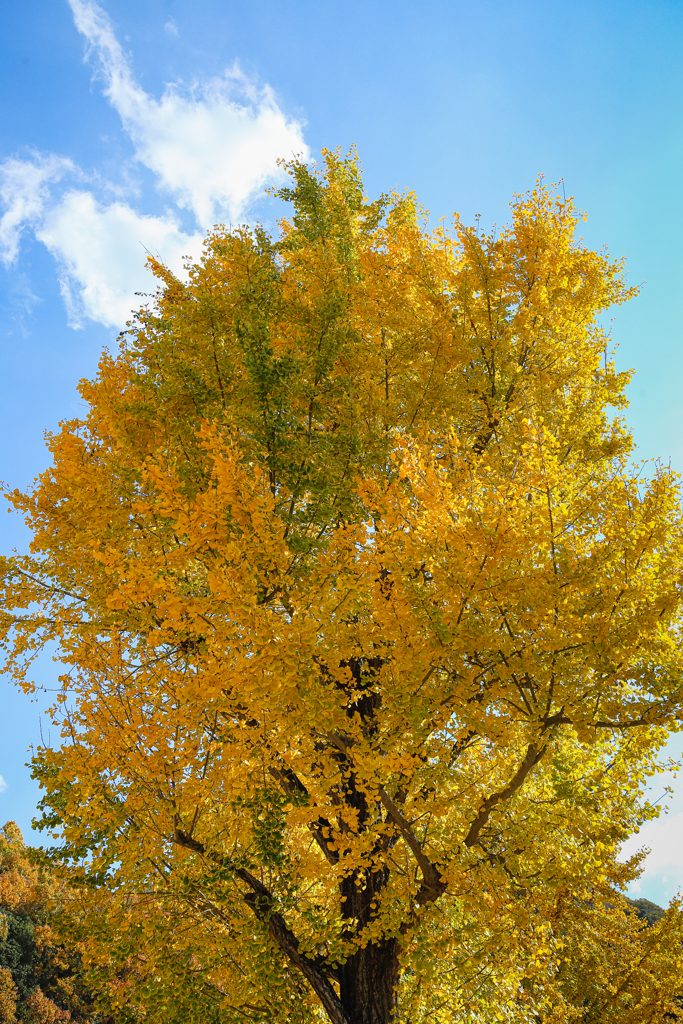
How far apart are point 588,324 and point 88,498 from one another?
28.2ft

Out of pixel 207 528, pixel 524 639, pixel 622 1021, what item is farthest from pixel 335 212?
pixel 622 1021

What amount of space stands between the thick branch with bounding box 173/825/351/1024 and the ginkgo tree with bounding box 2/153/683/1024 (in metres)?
0.04

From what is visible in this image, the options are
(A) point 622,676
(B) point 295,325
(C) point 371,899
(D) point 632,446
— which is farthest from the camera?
(D) point 632,446

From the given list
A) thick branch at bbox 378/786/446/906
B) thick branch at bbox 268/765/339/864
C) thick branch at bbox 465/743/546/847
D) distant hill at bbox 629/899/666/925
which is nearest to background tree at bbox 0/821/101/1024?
thick branch at bbox 268/765/339/864

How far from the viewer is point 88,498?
6.93 m

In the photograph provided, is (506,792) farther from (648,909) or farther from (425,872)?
(648,909)

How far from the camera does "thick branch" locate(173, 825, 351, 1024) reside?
5691 mm

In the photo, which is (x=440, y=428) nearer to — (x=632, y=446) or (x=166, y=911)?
(x=632, y=446)

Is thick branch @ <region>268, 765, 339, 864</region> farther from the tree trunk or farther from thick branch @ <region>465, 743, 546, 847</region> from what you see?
thick branch @ <region>465, 743, 546, 847</region>

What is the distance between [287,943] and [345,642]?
361 cm

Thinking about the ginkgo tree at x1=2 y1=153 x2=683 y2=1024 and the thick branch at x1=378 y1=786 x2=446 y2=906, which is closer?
the ginkgo tree at x1=2 y1=153 x2=683 y2=1024

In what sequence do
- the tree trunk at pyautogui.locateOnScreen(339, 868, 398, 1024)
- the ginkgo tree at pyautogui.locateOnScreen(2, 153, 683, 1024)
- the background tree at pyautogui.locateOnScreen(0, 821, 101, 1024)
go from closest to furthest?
1. the ginkgo tree at pyautogui.locateOnScreen(2, 153, 683, 1024)
2. the tree trunk at pyautogui.locateOnScreen(339, 868, 398, 1024)
3. the background tree at pyautogui.locateOnScreen(0, 821, 101, 1024)

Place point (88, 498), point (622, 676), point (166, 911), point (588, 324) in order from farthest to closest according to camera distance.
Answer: point (588, 324), point (88, 498), point (166, 911), point (622, 676)

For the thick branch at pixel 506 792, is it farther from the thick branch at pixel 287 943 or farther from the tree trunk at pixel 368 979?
the thick branch at pixel 287 943
